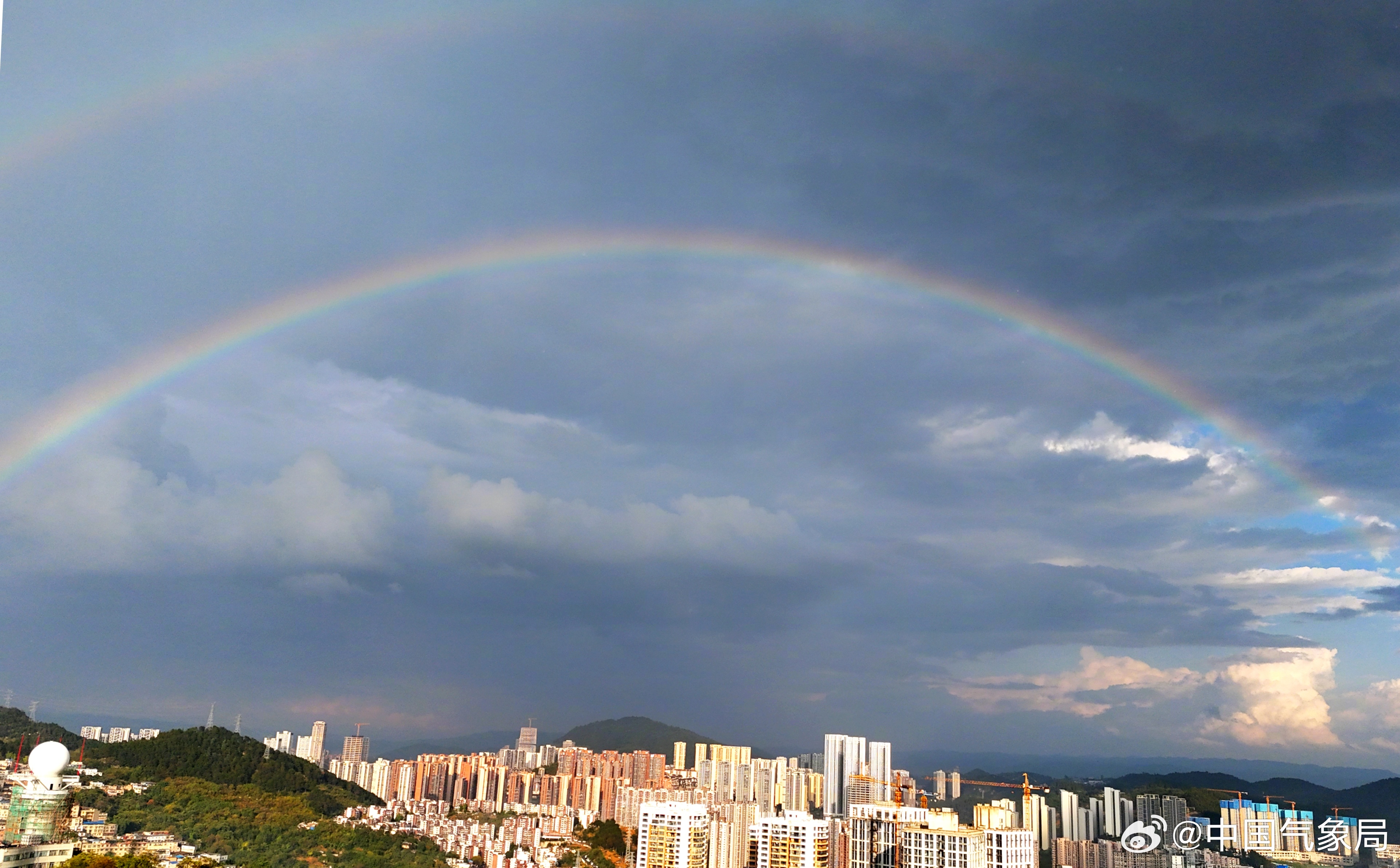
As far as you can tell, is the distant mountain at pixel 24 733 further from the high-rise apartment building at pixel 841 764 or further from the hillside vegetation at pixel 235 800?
the high-rise apartment building at pixel 841 764

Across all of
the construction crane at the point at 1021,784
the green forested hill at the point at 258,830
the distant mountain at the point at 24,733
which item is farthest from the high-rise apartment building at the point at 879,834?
the distant mountain at the point at 24,733

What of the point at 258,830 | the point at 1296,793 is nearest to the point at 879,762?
the point at 1296,793

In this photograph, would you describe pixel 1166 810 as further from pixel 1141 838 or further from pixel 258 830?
pixel 258 830

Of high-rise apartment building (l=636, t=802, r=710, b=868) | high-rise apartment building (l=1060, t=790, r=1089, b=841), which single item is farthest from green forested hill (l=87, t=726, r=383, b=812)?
high-rise apartment building (l=1060, t=790, r=1089, b=841)

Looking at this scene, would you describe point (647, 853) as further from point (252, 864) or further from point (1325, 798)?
point (1325, 798)

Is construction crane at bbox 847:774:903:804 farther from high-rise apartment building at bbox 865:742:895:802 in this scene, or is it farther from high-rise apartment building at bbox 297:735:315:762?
high-rise apartment building at bbox 297:735:315:762

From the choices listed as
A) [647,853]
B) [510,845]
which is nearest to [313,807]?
[510,845]
